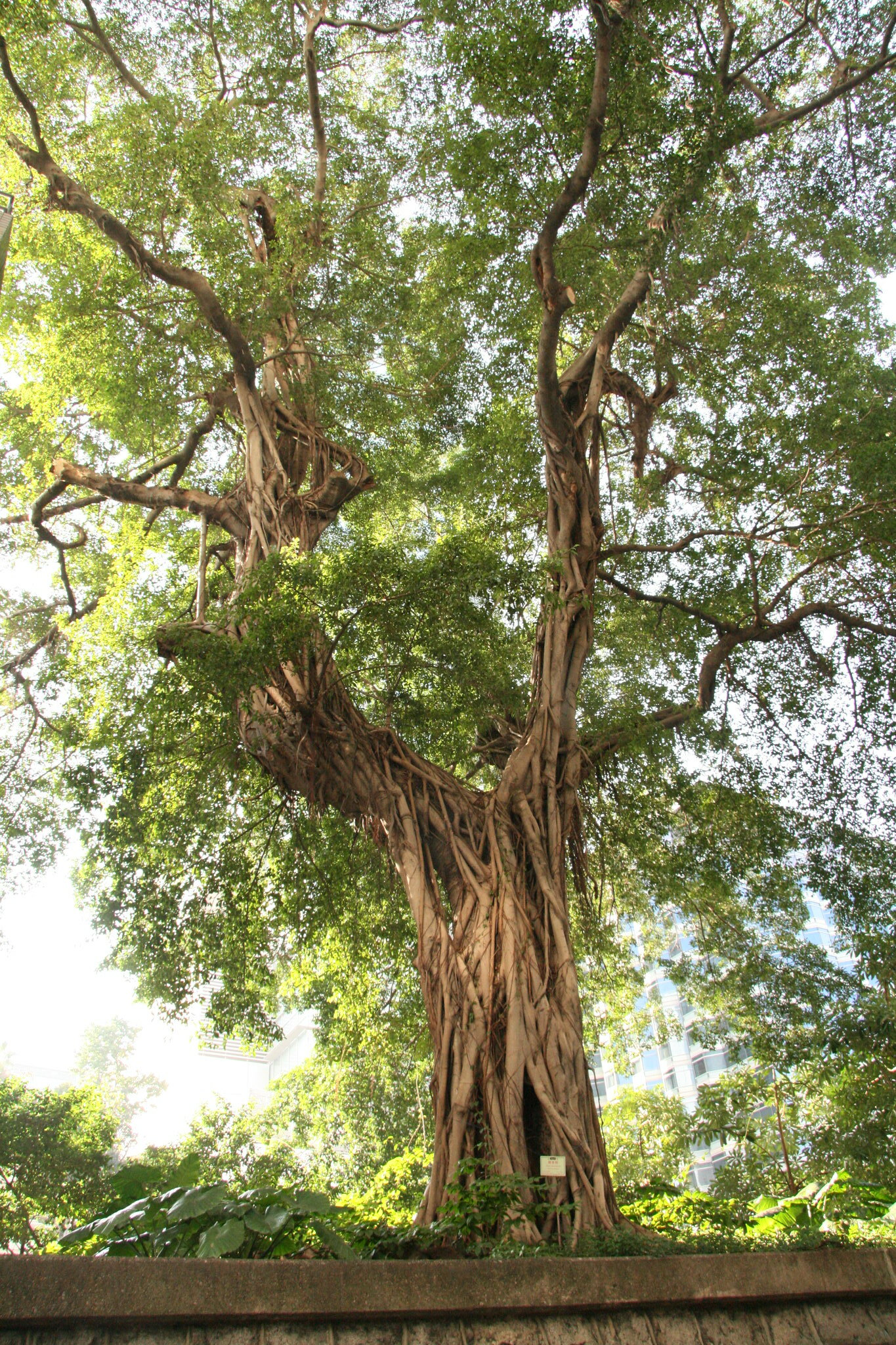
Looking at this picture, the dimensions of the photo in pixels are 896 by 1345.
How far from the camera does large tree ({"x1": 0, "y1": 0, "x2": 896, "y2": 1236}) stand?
4555 millimetres

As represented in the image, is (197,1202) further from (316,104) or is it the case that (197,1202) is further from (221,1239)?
(316,104)

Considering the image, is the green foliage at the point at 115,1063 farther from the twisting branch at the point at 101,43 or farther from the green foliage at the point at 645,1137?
the twisting branch at the point at 101,43

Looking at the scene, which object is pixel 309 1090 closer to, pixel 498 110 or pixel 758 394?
pixel 758 394

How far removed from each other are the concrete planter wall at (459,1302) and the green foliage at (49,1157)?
372 cm

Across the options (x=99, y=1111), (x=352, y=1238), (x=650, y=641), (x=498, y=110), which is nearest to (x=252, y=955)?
(x=99, y=1111)

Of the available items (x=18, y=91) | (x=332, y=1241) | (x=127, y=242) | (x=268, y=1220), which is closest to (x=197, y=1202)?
(x=268, y=1220)

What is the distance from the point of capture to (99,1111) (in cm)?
650

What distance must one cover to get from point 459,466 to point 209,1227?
579 cm

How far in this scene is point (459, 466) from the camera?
7.05 metres

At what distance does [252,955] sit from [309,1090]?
11.3 ft

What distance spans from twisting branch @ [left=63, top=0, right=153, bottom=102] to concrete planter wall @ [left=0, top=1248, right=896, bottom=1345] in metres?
6.60

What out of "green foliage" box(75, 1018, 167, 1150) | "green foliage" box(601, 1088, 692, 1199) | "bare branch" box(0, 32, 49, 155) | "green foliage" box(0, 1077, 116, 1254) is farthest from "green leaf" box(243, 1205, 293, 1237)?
"green foliage" box(75, 1018, 167, 1150)

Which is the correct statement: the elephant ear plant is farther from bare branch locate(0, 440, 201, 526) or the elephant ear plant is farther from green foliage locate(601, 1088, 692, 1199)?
green foliage locate(601, 1088, 692, 1199)

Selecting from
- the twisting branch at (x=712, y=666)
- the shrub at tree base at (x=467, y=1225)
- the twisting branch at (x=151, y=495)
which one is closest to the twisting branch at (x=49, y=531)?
the twisting branch at (x=151, y=495)
